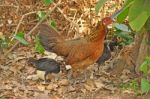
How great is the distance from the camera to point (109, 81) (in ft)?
14.3

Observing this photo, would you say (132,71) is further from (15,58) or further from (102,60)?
(15,58)

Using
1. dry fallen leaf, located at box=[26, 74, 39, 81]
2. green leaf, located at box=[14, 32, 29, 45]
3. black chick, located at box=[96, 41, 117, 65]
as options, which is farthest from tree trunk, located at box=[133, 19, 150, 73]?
green leaf, located at box=[14, 32, 29, 45]

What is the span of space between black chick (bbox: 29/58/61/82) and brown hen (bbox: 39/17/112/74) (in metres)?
0.17

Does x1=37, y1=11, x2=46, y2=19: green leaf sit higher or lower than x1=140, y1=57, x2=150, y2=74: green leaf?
higher

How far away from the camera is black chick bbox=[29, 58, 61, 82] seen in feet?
14.1

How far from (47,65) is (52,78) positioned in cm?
18

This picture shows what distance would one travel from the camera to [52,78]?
14.5ft

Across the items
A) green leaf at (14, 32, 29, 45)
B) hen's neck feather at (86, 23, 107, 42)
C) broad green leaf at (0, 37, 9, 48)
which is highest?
hen's neck feather at (86, 23, 107, 42)

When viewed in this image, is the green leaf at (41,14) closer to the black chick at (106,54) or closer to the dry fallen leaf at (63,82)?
the black chick at (106,54)

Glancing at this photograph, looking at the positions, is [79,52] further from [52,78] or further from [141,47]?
[141,47]

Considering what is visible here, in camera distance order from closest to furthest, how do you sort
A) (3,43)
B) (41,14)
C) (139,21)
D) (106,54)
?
(139,21) < (106,54) < (3,43) < (41,14)

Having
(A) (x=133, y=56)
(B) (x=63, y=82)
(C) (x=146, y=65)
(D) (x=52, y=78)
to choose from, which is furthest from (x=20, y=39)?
(C) (x=146, y=65)

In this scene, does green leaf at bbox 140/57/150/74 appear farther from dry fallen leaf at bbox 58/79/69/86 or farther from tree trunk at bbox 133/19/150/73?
dry fallen leaf at bbox 58/79/69/86

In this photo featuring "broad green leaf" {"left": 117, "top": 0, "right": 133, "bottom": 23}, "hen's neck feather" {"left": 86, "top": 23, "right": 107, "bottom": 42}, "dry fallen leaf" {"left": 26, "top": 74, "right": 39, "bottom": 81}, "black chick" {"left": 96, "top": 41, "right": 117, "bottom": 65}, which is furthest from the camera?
"black chick" {"left": 96, "top": 41, "right": 117, "bottom": 65}
